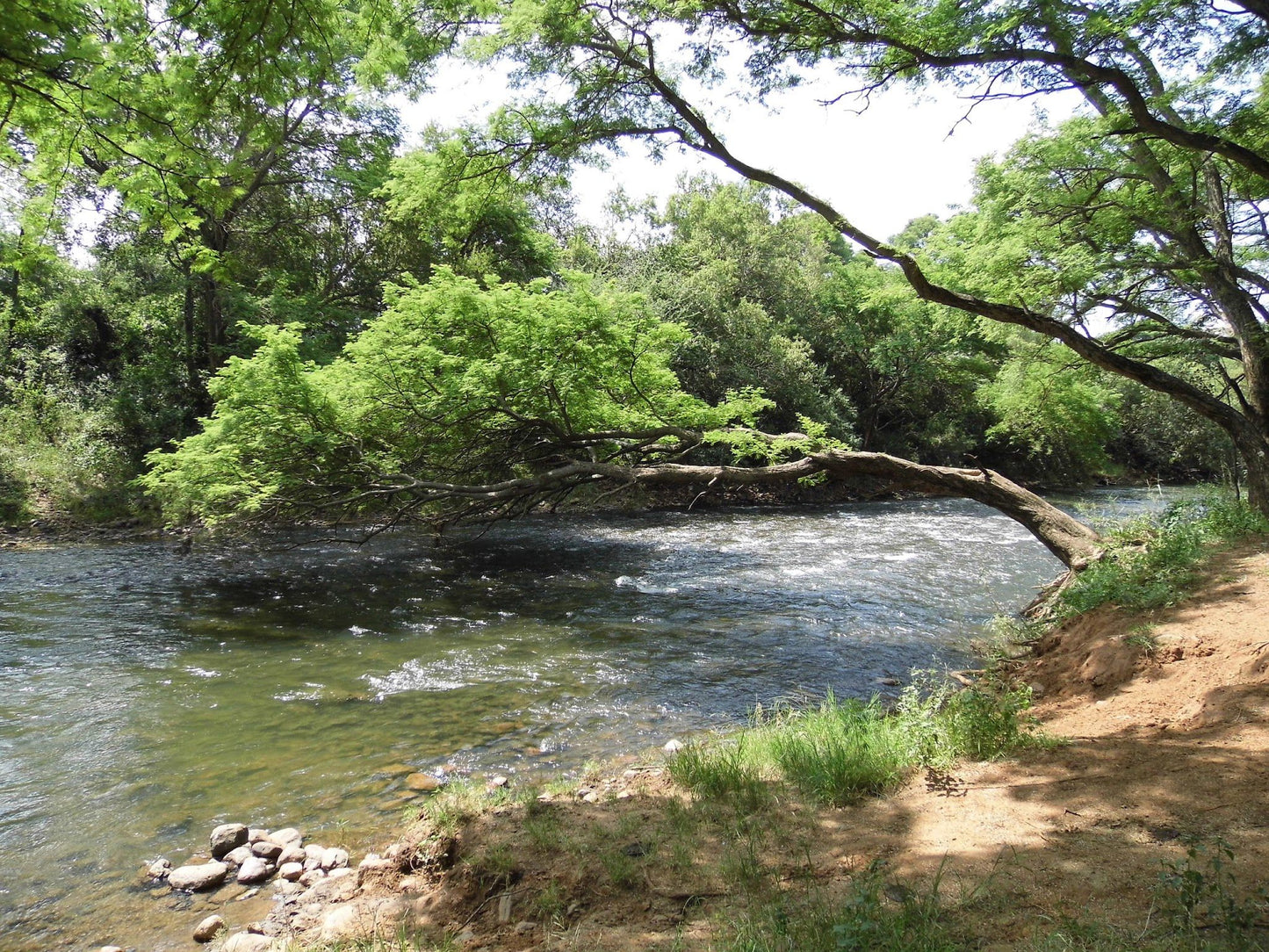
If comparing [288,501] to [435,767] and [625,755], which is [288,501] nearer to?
[435,767]

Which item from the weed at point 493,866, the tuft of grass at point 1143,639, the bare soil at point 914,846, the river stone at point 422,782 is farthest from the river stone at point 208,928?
the tuft of grass at point 1143,639

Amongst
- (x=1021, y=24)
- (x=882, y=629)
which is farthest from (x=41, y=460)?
(x=1021, y=24)

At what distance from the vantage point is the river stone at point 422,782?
5496 mm

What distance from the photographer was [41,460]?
19109 millimetres

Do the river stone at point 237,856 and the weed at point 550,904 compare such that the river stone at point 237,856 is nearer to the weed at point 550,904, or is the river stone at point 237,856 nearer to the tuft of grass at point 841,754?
the weed at point 550,904

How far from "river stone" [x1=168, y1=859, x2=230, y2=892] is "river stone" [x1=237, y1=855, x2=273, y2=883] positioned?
0.12 meters

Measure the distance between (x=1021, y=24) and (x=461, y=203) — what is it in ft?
23.4

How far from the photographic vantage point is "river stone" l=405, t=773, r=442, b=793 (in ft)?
18.0

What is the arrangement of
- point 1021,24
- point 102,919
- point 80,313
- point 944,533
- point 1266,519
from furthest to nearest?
point 80,313, point 944,533, point 1266,519, point 1021,24, point 102,919

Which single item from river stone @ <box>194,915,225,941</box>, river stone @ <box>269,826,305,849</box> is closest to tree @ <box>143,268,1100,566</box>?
river stone @ <box>269,826,305,849</box>

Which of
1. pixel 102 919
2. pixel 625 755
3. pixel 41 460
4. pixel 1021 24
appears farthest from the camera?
pixel 41 460

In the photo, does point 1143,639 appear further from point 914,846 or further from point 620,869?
point 620,869

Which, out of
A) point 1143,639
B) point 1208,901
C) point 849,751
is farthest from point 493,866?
point 1143,639

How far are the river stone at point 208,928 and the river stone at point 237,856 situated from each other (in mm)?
596
